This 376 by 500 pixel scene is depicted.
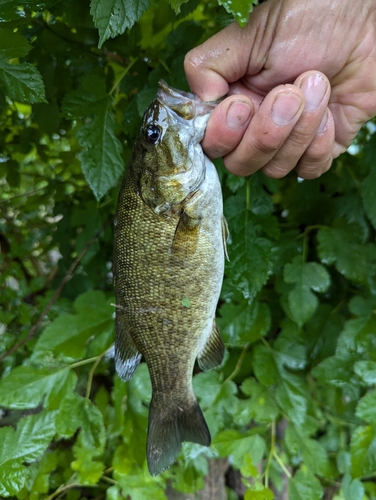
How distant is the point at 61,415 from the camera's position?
4.56 feet

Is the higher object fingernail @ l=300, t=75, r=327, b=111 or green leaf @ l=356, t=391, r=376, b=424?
fingernail @ l=300, t=75, r=327, b=111

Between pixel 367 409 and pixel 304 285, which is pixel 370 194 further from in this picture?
pixel 367 409

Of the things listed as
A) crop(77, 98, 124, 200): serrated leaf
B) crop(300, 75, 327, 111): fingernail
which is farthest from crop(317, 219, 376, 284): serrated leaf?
crop(77, 98, 124, 200): serrated leaf

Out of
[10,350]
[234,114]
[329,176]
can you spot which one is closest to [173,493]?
[10,350]

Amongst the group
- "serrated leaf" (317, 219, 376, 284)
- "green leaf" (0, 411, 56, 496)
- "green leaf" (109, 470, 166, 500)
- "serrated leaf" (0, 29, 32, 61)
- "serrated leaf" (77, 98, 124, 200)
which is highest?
"serrated leaf" (0, 29, 32, 61)

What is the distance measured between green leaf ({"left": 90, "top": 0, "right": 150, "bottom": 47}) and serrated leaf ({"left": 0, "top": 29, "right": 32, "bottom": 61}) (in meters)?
0.27

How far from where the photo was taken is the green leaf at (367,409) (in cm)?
133

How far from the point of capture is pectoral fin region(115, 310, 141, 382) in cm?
131

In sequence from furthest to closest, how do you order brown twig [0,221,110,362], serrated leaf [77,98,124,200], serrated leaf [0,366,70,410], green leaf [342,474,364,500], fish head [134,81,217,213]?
1. green leaf [342,474,364,500]
2. brown twig [0,221,110,362]
3. serrated leaf [0,366,70,410]
4. serrated leaf [77,98,124,200]
5. fish head [134,81,217,213]

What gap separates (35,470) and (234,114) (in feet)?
6.04

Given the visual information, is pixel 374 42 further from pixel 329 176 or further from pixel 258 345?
pixel 258 345

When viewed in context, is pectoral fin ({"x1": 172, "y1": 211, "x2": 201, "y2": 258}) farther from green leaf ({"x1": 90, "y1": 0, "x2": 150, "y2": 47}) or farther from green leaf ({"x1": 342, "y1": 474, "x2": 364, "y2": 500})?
green leaf ({"x1": 342, "y1": 474, "x2": 364, "y2": 500})

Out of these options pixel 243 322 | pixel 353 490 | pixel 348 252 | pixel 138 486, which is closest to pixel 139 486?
pixel 138 486

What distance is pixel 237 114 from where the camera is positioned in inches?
43.3
